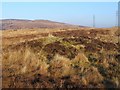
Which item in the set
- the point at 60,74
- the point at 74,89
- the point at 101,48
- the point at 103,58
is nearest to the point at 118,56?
the point at 103,58

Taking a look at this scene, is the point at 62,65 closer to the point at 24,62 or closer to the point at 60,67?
the point at 60,67

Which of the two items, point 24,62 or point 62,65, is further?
point 24,62

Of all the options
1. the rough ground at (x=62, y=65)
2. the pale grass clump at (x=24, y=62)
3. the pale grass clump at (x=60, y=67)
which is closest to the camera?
the rough ground at (x=62, y=65)

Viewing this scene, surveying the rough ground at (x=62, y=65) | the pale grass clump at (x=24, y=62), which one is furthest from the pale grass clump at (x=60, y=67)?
the pale grass clump at (x=24, y=62)

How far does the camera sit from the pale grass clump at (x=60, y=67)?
41.2 ft

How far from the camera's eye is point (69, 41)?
19188mm

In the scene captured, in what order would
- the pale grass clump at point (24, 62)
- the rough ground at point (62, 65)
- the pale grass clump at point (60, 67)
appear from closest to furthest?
the rough ground at point (62, 65), the pale grass clump at point (60, 67), the pale grass clump at point (24, 62)

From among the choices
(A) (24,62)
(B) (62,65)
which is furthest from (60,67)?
(A) (24,62)

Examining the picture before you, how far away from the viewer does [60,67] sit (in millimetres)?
13438

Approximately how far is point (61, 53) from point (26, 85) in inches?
204

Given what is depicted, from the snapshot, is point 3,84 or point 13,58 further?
point 13,58

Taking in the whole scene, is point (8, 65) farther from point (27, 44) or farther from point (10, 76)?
point (27, 44)

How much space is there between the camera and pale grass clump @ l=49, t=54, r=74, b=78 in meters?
12.6

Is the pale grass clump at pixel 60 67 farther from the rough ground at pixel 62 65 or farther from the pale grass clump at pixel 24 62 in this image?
the pale grass clump at pixel 24 62
